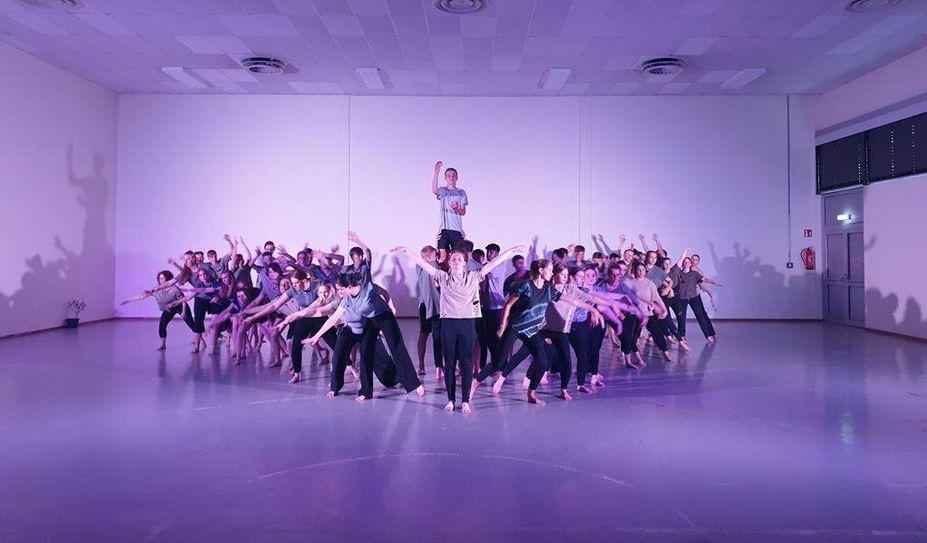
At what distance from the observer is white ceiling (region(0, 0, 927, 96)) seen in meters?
7.23

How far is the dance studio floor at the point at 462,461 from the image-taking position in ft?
8.23

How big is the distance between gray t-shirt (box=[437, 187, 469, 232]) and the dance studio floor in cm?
276

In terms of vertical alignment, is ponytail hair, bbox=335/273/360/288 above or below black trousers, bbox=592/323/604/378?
above

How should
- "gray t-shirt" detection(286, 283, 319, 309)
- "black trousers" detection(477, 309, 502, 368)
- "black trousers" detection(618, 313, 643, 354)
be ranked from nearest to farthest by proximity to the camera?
"black trousers" detection(477, 309, 502, 368)
"gray t-shirt" detection(286, 283, 319, 309)
"black trousers" detection(618, 313, 643, 354)

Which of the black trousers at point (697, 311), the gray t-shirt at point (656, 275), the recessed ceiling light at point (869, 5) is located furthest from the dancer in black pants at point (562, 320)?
the recessed ceiling light at point (869, 5)

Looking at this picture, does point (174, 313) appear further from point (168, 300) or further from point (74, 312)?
point (74, 312)

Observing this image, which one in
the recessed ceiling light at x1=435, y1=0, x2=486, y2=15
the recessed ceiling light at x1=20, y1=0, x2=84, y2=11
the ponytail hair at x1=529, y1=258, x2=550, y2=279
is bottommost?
the ponytail hair at x1=529, y1=258, x2=550, y2=279

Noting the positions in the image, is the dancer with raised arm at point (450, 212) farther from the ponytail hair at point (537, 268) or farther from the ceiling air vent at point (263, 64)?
the ceiling air vent at point (263, 64)

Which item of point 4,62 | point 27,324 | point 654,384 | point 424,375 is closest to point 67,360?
point 27,324

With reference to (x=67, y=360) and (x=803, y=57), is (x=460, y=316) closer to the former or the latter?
(x=67, y=360)

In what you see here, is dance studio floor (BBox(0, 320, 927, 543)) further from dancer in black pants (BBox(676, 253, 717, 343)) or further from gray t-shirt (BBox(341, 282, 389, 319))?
dancer in black pants (BBox(676, 253, 717, 343))

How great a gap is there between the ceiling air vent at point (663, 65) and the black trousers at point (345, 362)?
6.62 metres

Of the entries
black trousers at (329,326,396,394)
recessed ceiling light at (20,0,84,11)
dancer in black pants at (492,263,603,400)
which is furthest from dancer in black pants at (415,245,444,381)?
recessed ceiling light at (20,0,84,11)

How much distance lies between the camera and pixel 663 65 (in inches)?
358
